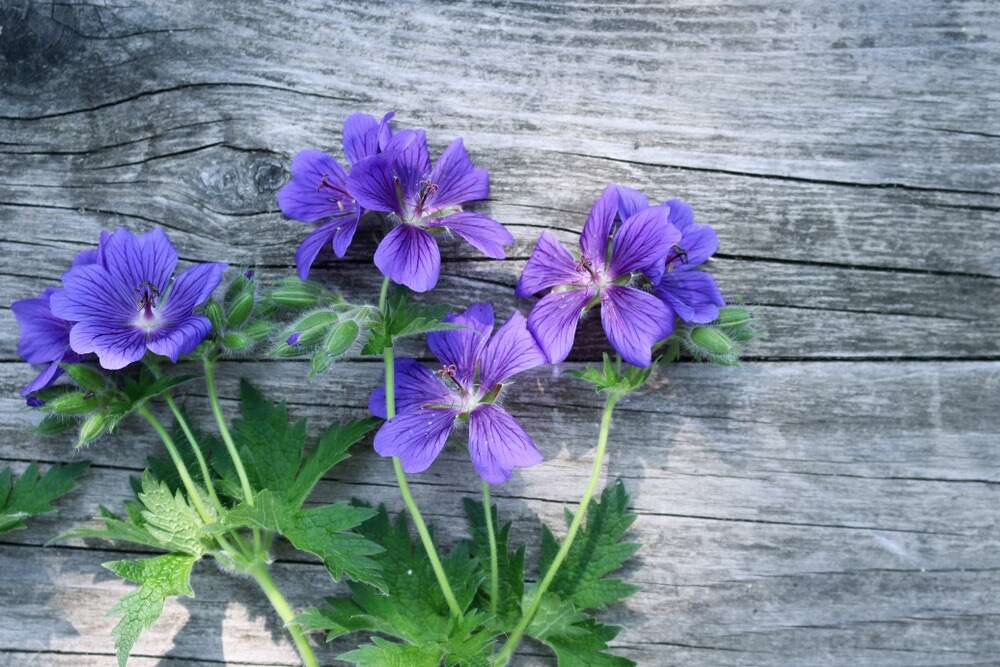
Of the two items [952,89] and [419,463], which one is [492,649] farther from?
[952,89]

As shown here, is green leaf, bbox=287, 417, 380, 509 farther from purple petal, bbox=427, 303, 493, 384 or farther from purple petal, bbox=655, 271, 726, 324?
purple petal, bbox=655, 271, 726, 324

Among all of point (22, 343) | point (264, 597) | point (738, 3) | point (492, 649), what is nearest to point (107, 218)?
point (22, 343)

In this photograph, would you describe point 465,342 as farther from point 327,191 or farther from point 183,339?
point 183,339

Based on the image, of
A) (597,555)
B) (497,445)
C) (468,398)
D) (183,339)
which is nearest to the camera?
(183,339)

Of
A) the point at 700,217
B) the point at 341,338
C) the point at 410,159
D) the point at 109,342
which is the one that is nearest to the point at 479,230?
the point at 410,159

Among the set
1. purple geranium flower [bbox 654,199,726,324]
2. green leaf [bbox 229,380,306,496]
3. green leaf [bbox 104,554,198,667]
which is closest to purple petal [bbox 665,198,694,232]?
purple geranium flower [bbox 654,199,726,324]

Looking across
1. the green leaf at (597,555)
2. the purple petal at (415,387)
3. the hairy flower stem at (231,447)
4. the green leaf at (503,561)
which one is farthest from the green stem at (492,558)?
the hairy flower stem at (231,447)

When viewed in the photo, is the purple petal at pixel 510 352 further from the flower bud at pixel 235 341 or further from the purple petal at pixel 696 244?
the flower bud at pixel 235 341

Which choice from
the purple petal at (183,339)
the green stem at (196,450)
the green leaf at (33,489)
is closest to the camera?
the purple petal at (183,339)
